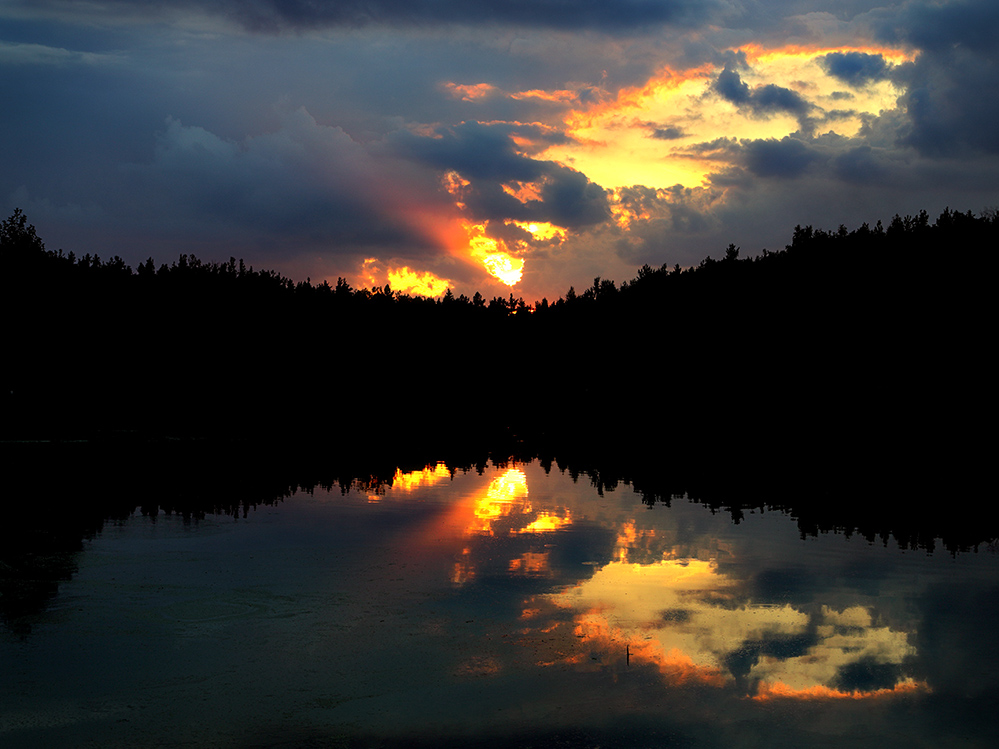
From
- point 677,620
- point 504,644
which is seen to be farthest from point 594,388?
point 504,644

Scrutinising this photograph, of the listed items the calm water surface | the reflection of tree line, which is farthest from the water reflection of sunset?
the reflection of tree line

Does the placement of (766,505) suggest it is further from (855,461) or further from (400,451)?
(400,451)

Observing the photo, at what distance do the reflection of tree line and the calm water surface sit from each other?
351 cm

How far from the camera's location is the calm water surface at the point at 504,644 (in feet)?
32.8

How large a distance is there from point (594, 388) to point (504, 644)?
115138mm

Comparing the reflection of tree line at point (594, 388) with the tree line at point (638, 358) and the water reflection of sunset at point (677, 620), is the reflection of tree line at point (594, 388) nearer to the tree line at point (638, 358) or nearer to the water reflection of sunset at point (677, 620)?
the tree line at point (638, 358)

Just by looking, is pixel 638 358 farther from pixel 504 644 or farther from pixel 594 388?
pixel 504 644

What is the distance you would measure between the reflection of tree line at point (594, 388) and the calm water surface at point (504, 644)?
351 cm

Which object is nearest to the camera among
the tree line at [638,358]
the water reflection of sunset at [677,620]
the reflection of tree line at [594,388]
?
the water reflection of sunset at [677,620]

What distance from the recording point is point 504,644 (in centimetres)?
1282

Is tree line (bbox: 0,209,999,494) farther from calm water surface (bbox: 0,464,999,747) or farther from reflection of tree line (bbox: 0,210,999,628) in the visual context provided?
calm water surface (bbox: 0,464,999,747)

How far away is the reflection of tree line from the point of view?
31.5m

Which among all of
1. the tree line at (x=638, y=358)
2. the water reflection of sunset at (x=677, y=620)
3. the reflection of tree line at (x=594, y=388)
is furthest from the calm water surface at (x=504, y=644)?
the tree line at (x=638, y=358)

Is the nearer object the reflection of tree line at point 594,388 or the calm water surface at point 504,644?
the calm water surface at point 504,644
